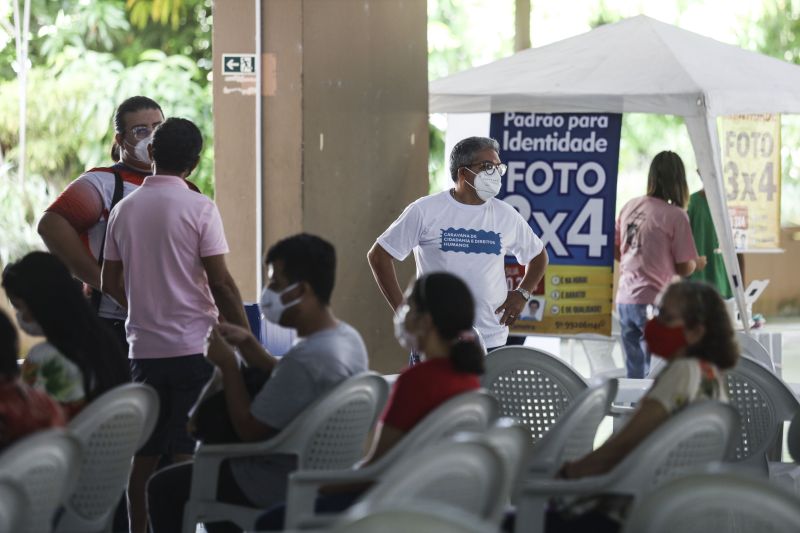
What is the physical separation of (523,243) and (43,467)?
127 inches

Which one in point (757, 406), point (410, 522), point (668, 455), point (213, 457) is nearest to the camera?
point (410, 522)

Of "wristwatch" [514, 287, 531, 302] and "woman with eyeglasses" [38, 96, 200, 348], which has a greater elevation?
"woman with eyeglasses" [38, 96, 200, 348]

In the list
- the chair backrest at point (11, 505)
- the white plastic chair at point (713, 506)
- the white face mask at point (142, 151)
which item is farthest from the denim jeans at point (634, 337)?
the chair backrest at point (11, 505)

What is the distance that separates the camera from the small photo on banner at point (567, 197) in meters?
7.86

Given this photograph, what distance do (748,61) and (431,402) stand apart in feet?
16.9

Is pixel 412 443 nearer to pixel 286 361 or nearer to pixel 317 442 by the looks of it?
pixel 317 442

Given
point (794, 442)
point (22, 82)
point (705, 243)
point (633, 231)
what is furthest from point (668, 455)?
point (22, 82)

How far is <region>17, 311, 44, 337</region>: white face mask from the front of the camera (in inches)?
157

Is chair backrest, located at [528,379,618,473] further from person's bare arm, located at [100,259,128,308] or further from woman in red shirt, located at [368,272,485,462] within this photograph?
person's bare arm, located at [100,259,128,308]

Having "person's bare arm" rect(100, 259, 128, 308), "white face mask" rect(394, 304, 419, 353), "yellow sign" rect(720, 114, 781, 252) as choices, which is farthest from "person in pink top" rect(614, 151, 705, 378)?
"white face mask" rect(394, 304, 419, 353)

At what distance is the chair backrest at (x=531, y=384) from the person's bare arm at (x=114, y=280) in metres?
1.31

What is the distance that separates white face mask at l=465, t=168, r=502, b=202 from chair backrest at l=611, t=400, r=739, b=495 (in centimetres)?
242

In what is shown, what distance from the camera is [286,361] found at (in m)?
3.95

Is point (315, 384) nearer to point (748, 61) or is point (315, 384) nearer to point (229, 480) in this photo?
point (229, 480)
